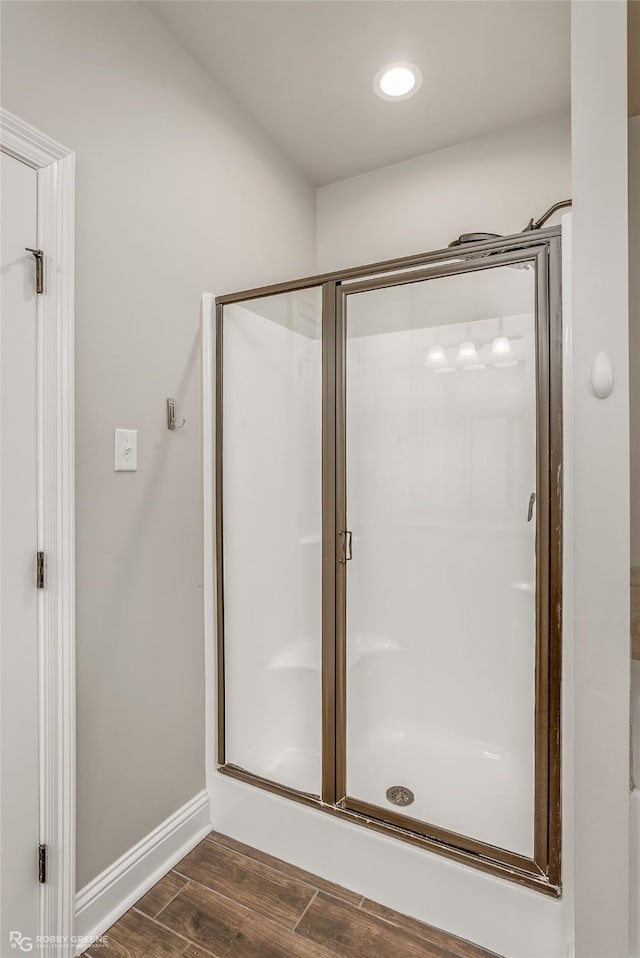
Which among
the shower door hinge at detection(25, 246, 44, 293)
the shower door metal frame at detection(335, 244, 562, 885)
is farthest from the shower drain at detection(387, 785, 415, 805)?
the shower door hinge at detection(25, 246, 44, 293)

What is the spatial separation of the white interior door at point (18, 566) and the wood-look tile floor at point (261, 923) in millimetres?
325

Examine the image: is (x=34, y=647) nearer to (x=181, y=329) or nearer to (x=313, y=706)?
(x=313, y=706)

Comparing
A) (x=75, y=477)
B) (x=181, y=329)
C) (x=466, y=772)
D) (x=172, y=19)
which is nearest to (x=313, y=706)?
(x=466, y=772)

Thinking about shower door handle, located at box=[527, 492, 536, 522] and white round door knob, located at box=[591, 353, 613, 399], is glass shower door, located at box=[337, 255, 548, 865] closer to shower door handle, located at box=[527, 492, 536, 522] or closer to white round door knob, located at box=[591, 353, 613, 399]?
shower door handle, located at box=[527, 492, 536, 522]

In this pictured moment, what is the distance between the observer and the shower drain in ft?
5.49

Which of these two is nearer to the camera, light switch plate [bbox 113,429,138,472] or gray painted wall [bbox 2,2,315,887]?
gray painted wall [bbox 2,2,315,887]

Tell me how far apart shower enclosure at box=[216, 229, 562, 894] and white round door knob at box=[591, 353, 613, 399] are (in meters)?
0.49

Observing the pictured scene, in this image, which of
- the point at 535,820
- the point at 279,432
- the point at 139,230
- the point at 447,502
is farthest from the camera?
the point at 279,432

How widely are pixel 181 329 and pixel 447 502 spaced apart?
1089mm

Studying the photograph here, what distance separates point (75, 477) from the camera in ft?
4.61

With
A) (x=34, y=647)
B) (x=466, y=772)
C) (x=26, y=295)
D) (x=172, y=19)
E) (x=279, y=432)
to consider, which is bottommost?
(x=466, y=772)

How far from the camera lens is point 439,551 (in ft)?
5.86

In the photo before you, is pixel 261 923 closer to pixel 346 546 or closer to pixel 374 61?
pixel 346 546

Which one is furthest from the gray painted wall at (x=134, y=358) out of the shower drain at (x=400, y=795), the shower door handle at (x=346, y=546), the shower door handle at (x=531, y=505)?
the shower door handle at (x=531, y=505)
